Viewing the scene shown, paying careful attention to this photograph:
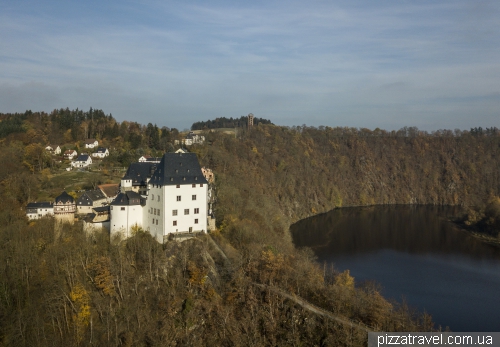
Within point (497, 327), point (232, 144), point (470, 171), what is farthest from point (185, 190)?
point (470, 171)

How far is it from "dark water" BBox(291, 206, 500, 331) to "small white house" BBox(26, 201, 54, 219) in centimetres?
2511

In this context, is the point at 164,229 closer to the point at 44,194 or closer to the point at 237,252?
the point at 237,252

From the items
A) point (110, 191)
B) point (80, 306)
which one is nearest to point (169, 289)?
point (80, 306)

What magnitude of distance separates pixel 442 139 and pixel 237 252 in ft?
309

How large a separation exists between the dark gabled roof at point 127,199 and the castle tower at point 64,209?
460 centimetres

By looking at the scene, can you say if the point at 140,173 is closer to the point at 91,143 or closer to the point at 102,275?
the point at 102,275

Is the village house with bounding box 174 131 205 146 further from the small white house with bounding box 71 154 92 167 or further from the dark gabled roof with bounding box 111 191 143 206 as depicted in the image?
the dark gabled roof with bounding box 111 191 143 206

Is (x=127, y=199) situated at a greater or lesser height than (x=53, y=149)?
lesser

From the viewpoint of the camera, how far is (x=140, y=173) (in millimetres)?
33469

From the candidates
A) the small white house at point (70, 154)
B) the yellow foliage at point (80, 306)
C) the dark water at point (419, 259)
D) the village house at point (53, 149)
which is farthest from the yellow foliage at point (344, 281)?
the village house at point (53, 149)

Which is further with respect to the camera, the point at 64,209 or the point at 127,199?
the point at 64,209

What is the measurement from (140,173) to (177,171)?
5449 millimetres

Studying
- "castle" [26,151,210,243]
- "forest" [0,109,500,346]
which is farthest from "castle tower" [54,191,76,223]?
"forest" [0,109,500,346]

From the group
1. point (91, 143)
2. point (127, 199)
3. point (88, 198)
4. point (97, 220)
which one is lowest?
point (97, 220)
